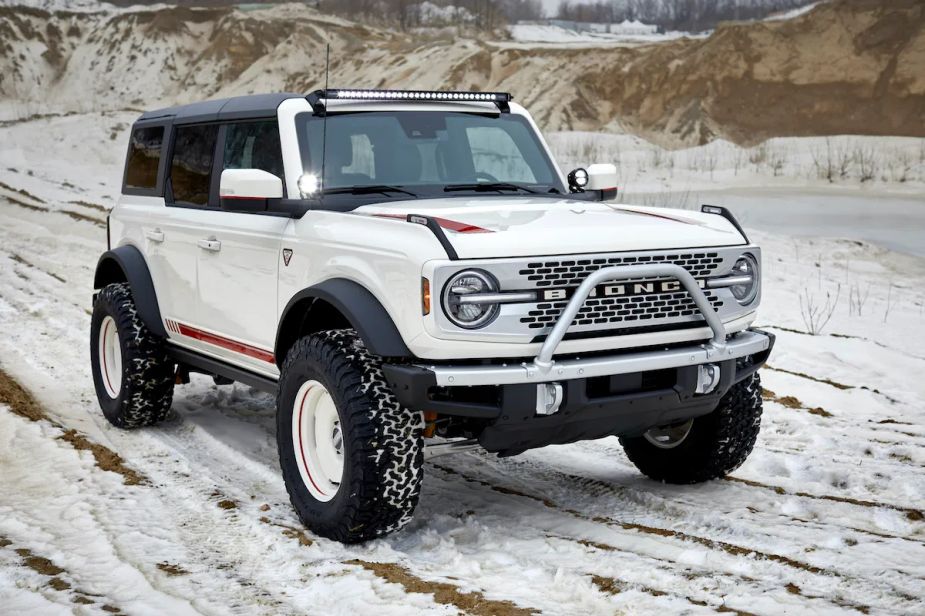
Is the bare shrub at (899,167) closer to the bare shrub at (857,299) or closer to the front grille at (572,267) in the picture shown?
the bare shrub at (857,299)

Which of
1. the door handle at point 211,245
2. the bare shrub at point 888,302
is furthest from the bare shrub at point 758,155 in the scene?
the door handle at point 211,245

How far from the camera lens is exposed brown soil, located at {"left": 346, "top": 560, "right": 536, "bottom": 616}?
4055mm

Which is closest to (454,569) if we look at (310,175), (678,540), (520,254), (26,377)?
(678,540)

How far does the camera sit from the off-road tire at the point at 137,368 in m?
6.82

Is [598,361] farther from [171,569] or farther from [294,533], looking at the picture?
[171,569]

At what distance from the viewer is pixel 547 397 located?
14.5 feet

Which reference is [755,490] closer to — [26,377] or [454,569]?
[454,569]

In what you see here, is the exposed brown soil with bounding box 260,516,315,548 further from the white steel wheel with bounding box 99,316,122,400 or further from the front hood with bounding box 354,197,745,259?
the white steel wheel with bounding box 99,316,122,400

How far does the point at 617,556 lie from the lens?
465cm

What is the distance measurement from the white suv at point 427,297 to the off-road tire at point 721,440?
0.04 feet

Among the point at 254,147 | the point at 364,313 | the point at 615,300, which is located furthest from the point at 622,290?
the point at 254,147

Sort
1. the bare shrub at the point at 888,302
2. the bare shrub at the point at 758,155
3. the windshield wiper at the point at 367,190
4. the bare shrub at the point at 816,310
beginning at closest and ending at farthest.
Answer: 1. the windshield wiper at the point at 367,190
2. the bare shrub at the point at 816,310
3. the bare shrub at the point at 888,302
4. the bare shrub at the point at 758,155

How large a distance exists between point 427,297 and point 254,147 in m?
2.08

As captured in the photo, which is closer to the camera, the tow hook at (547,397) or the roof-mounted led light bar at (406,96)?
the tow hook at (547,397)
